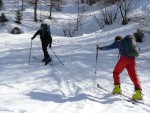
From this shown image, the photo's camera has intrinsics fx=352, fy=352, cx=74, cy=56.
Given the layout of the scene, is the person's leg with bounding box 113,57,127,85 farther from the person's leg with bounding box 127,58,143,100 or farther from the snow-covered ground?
the snow-covered ground

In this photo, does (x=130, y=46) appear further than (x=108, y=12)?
No

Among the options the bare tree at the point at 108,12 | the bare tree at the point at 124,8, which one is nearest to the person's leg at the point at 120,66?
the bare tree at the point at 124,8

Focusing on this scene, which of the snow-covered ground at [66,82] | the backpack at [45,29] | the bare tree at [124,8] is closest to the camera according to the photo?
the snow-covered ground at [66,82]

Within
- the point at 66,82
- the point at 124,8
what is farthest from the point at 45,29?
the point at 124,8

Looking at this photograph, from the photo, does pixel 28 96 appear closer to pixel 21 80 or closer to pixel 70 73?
pixel 21 80

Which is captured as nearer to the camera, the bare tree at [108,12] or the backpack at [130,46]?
the backpack at [130,46]

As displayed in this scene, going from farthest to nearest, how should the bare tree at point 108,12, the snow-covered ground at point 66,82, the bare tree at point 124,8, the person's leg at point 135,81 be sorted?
the bare tree at point 108,12
the bare tree at point 124,8
the person's leg at point 135,81
the snow-covered ground at point 66,82

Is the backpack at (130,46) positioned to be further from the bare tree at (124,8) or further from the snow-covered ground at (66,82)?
the bare tree at (124,8)

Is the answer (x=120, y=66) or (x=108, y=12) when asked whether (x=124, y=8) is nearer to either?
(x=108, y=12)

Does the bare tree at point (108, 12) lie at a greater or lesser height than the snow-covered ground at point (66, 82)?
greater

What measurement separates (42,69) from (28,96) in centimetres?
415

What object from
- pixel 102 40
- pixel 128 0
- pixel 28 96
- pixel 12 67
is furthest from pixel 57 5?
pixel 28 96

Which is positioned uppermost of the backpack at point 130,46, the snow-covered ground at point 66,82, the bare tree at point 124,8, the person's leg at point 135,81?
the bare tree at point 124,8

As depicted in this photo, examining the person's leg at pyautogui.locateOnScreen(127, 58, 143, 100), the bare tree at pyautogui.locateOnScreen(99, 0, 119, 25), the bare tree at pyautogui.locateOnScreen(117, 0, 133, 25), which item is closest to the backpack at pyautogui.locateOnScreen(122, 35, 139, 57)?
the person's leg at pyautogui.locateOnScreen(127, 58, 143, 100)
